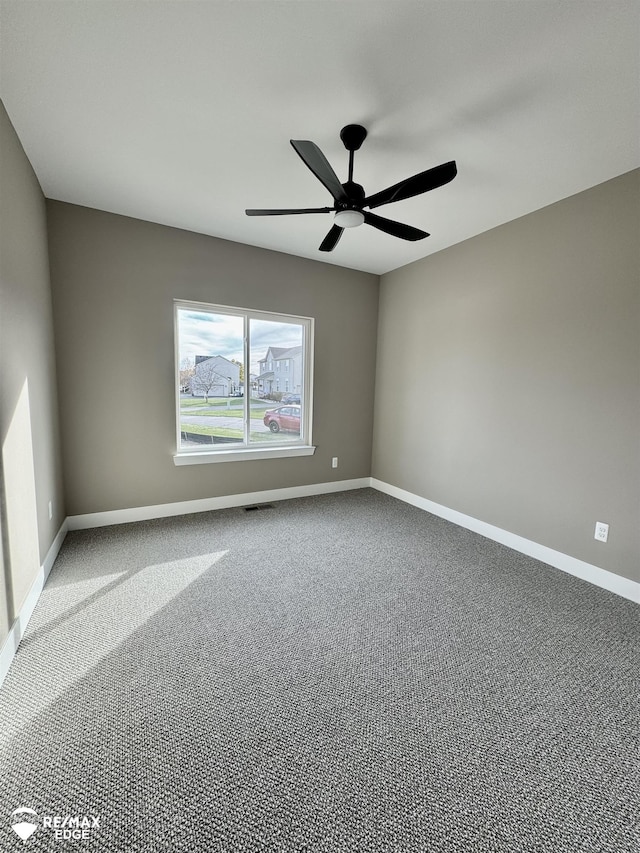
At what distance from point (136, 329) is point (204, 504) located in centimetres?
178

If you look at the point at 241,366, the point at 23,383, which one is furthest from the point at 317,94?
the point at 241,366

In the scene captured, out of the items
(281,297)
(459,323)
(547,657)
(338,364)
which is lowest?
(547,657)

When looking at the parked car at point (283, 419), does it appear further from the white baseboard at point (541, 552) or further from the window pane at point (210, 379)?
the white baseboard at point (541, 552)

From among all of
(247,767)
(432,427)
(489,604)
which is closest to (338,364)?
(432,427)

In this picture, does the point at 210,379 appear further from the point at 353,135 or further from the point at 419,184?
the point at 419,184

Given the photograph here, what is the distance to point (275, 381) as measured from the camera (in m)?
4.02

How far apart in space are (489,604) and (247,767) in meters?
1.65

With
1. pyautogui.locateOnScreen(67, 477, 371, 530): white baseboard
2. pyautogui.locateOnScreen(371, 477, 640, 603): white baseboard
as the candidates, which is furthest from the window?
pyautogui.locateOnScreen(371, 477, 640, 603): white baseboard

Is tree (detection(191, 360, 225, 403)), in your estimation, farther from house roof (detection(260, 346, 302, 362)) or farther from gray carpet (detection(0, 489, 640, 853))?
gray carpet (detection(0, 489, 640, 853))

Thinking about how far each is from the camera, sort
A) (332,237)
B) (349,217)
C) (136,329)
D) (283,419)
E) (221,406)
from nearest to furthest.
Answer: (349,217) → (332,237) → (136,329) → (221,406) → (283,419)

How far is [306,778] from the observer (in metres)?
1.21

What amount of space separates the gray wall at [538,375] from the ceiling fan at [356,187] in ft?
3.91

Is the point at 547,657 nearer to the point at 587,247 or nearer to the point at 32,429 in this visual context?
the point at 587,247

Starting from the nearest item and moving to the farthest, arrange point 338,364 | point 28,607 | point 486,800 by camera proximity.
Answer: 1. point 486,800
2. point 28,607
3. point 338,364
